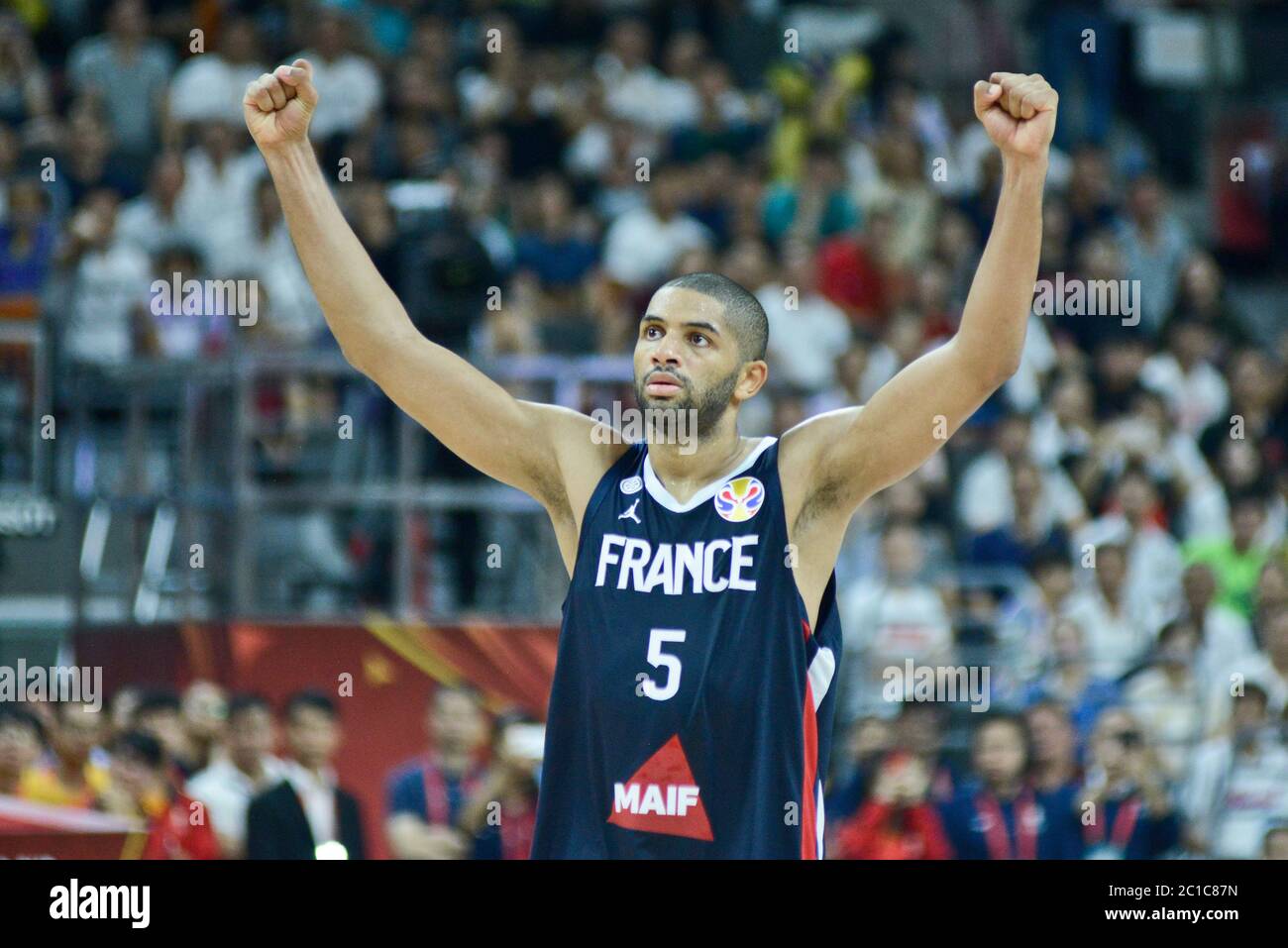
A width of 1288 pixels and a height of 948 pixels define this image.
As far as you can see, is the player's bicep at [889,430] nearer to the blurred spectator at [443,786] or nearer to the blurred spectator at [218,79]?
the blurred spectator at [443,786]

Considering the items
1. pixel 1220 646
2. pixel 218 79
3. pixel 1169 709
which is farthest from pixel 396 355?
pixel 218 79

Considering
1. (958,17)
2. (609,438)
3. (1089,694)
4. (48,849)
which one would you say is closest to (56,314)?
(48,849)

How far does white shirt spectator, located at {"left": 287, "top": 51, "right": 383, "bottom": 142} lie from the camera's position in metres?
14.8

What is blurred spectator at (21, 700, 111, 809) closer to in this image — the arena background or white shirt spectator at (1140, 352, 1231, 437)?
the arena background

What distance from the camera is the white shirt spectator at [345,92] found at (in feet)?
48.7

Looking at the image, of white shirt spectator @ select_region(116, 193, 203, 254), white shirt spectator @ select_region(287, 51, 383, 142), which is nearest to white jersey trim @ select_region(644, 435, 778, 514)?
white shirt spectator @ select_region(116, 193, 203, 254)

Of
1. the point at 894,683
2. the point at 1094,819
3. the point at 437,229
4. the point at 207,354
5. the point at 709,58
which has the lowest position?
the point at 1094,819

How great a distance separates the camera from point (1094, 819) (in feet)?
33.5

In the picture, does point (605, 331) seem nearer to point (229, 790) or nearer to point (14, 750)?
point (229, 790)

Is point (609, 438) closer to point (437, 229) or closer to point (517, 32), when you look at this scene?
point (437, 229)

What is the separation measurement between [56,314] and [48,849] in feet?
12.6

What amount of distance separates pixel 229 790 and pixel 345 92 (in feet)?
22.1

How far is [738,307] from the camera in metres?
5.48

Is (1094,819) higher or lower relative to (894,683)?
lower
